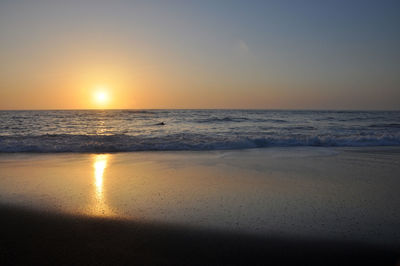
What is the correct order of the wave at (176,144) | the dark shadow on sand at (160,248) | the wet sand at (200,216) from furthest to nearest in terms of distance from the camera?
the wave at (176,144), the wet sand at (200,216), the dark shadow on sand at (160,248)

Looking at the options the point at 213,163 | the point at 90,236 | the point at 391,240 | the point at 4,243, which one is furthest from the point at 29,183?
the point at 391,240

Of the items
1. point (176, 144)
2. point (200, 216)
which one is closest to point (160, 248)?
point (200, 216)

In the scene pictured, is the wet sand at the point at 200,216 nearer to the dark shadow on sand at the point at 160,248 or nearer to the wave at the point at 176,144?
the dark shadow on sand at the point at 160,248

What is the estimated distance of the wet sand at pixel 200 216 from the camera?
8.73 feet

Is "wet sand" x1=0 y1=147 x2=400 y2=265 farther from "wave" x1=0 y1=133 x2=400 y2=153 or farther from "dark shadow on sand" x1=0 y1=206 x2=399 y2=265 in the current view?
"wave" x1=0 y1=133 x2=400 y2=153

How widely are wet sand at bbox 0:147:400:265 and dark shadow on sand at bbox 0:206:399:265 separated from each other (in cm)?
1

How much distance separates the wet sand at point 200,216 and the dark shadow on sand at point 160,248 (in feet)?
0.04

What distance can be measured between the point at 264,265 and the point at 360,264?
0.96m

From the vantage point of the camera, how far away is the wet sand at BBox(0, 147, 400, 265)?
266 cm

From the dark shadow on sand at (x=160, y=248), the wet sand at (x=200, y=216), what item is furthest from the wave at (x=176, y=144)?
the dark shadow on sand at (x=160, y=248)

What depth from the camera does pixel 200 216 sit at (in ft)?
11.7

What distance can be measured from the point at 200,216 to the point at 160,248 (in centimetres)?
90

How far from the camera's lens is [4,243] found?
9.36 ft

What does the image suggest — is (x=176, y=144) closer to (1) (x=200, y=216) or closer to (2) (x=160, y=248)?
(1) (x=200, y=216)
